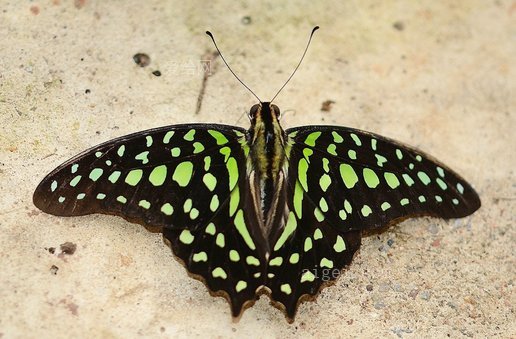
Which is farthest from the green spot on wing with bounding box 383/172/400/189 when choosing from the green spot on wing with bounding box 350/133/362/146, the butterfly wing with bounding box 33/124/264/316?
the butterfly wing with bounding box 33/124/264/316

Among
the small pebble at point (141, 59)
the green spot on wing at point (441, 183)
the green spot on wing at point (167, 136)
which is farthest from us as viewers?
the small pebble at point (141, 59)

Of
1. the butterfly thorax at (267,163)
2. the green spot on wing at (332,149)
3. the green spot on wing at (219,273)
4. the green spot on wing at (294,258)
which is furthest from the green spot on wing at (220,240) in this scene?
the green spot on wing at (332,149)

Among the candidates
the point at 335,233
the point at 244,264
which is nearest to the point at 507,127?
the point at 335,233

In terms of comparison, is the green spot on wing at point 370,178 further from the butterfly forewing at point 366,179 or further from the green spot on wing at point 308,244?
the green spot on wing at point 308,244

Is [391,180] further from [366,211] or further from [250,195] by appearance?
[250,195]

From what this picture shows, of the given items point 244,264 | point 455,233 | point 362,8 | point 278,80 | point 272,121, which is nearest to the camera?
point 244,264

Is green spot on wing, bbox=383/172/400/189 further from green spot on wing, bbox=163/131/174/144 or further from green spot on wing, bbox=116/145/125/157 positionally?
green spot on wing, bbox=116/145/125/157

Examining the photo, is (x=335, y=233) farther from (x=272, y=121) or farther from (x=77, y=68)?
(x=77, y=68)

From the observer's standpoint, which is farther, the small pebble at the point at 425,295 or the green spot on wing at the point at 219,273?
the small pebble at the point at 425,295
